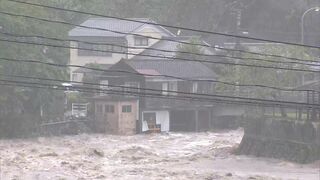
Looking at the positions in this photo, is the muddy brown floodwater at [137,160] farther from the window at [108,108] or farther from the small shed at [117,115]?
the window at [108,108]

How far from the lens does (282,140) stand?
122 ft

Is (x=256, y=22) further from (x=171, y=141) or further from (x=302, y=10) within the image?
(x=171, y=141)

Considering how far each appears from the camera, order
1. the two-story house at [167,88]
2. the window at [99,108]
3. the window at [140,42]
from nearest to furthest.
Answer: the window at [99,108], the two-story house at [167,88], the window at [140,42]

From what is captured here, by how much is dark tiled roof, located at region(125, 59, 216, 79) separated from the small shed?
378 cm

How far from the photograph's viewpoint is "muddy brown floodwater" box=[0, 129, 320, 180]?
30047 mm

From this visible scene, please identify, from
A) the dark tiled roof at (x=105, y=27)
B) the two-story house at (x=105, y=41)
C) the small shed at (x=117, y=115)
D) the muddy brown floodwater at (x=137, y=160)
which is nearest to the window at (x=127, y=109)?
the small shed at (x=117, y=115)

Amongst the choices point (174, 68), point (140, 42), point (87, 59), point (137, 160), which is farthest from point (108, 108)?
point (137, 160)

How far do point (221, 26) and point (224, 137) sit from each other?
22554 millimetres

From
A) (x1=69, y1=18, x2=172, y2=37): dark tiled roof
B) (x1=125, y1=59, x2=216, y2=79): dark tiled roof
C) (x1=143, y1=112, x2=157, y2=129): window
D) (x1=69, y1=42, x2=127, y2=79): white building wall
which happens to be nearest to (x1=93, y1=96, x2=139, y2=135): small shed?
(x1=143, y1=112, x2=157, y2=129): window

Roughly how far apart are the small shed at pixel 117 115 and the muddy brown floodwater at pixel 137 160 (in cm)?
179

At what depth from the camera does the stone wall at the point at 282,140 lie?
3506 centimetres

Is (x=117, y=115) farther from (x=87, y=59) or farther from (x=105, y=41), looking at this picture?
(x=105, y=41)

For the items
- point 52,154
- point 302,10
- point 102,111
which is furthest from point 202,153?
point 302,10

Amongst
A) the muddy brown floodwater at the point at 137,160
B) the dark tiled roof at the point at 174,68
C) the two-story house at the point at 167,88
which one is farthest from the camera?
the dark tiled roof at the point at 174,68
